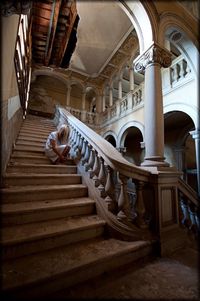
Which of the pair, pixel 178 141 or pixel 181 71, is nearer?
pixel 181 71

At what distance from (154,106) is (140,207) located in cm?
163

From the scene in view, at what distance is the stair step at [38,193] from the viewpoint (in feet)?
6.76

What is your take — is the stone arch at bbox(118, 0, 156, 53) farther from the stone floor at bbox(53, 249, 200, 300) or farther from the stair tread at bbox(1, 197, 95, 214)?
the stone floor at bbox(53, 249, 200, 300)

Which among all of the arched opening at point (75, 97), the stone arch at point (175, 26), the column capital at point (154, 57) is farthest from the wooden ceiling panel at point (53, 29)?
the arched opening at point (75, 97)

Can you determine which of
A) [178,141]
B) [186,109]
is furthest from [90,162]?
[178,141]

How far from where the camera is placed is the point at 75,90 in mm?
13109

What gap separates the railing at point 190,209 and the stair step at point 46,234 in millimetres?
1496

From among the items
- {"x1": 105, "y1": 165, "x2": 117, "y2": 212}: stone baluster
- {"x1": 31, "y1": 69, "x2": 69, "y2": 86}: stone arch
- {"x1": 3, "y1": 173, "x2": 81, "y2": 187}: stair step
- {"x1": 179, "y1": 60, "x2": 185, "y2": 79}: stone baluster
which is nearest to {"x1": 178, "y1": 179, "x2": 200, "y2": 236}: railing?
{"x1": 105, "y1": 165, "x2": 117, "y2": 212}: stone baluster

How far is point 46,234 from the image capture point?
1644 mm

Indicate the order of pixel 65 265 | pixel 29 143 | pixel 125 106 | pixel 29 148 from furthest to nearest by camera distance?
pixel 125 106
pixel 29 143
pixel 29 148
pixel 65 265

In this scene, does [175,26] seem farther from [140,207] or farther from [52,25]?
[140,207]

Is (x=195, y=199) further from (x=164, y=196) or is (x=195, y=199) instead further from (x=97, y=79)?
(x=97, y=79)

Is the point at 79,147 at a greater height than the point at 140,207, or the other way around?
the point at 79,147

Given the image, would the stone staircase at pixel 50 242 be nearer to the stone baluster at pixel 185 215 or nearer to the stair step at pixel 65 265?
the stair step at pixel 65 265
